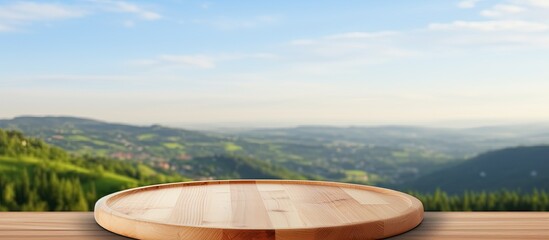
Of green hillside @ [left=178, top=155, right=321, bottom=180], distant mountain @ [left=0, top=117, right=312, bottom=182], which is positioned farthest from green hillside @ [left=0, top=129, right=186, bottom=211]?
green hillside @ [left=178, top=155, right=321, bottom=180]

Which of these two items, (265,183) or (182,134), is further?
(182,134)

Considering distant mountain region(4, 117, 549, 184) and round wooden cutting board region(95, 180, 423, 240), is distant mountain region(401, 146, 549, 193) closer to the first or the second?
distant mountain region(4, 117, 549, 184)

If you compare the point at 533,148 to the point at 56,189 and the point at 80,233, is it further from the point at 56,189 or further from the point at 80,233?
the point at 80,233

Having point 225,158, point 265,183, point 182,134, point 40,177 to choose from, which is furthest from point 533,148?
point 265,183

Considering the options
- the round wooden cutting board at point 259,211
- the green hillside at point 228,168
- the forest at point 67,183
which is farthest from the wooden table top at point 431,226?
the green hillside at point 228,168

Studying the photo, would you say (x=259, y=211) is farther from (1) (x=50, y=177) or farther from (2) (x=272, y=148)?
(2) (x=272, y=148)

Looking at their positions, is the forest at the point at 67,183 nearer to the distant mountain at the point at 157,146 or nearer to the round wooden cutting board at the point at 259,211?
the round wooden cutting board at the point at 259,211

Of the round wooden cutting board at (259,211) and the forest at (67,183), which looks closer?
the round wooden cutting board at (259,211)
